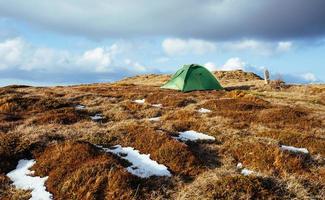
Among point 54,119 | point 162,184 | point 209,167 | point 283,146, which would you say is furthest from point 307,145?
point 54,119

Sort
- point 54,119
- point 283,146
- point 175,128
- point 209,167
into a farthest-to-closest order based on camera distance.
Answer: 1. point 54,119
2. point 175,128
3. point 283,146
4. point 209,167

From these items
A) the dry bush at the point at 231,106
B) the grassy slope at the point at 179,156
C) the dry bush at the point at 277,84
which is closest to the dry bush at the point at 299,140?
the grassy slope at the point at 179,156

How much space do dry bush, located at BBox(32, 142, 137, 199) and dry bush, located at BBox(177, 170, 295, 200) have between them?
165 cm

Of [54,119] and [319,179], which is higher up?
[54,119]

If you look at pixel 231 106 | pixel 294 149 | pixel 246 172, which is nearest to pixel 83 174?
pixel 246 172

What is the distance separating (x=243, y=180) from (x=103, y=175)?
3.80 m

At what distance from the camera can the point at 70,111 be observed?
68.7 ft

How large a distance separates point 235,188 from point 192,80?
28.5 metres

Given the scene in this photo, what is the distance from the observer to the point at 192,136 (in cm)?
1527

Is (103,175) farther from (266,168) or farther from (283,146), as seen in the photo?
(283,146)

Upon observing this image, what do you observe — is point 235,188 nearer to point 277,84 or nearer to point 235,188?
point 235,188

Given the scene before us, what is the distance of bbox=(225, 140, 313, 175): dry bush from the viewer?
11.7 meters

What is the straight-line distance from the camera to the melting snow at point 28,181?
959 cm

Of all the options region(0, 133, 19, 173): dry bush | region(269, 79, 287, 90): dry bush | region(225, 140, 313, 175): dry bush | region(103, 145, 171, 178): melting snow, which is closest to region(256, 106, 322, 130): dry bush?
region(225, 140, 313, 175): dry bush
